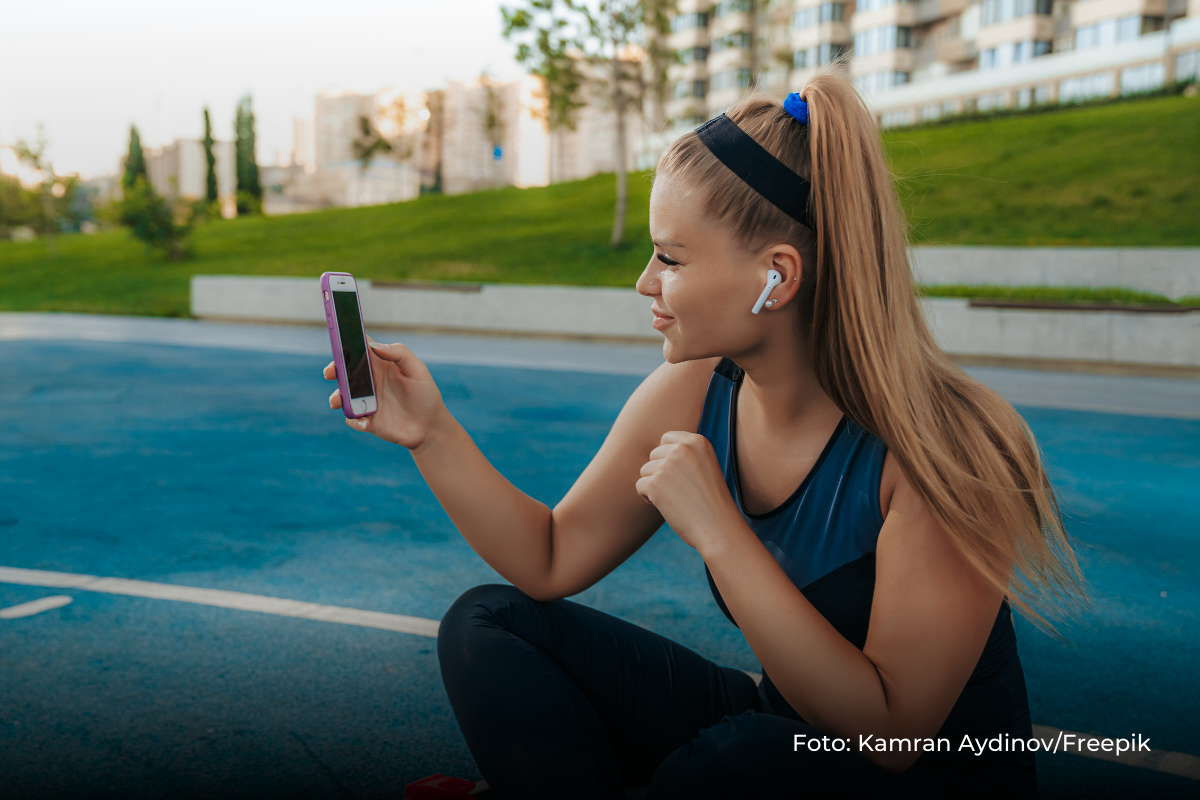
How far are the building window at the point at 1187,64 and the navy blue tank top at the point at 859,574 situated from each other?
47.7 metres

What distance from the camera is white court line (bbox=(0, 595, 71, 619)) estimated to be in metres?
3.64

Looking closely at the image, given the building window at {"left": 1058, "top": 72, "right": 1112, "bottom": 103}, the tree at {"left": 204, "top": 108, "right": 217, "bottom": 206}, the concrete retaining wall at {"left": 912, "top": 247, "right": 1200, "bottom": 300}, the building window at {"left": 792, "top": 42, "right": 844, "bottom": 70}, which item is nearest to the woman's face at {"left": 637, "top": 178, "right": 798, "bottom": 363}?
the concrete retaining wall at {"left": 912, "top": 247, "right": 1200, "bottom": 300}

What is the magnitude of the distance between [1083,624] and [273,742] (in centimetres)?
312

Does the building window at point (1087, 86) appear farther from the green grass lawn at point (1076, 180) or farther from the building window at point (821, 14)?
the green grass lawn at point (1076, 180)

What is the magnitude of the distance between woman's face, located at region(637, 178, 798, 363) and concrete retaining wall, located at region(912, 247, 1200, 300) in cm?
1536

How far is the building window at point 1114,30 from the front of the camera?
45.8 metres

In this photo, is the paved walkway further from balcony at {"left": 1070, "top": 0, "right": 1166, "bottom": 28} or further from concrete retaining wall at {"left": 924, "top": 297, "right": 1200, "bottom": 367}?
balcony at {"left": 1070, "top": 0, "right": 1166, "bottom": 28}

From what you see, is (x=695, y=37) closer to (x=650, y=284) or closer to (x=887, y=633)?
(x=650, y=284)

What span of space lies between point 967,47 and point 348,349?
61.3 m

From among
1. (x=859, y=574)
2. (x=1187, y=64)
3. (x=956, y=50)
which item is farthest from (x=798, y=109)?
(x=956, y=50)

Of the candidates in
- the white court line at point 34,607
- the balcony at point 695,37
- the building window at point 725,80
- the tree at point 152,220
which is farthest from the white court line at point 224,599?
the balcony at point 695,37

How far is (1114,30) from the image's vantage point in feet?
155

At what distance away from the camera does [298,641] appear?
11.2 ft

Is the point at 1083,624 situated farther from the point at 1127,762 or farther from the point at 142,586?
the point at 142,586
